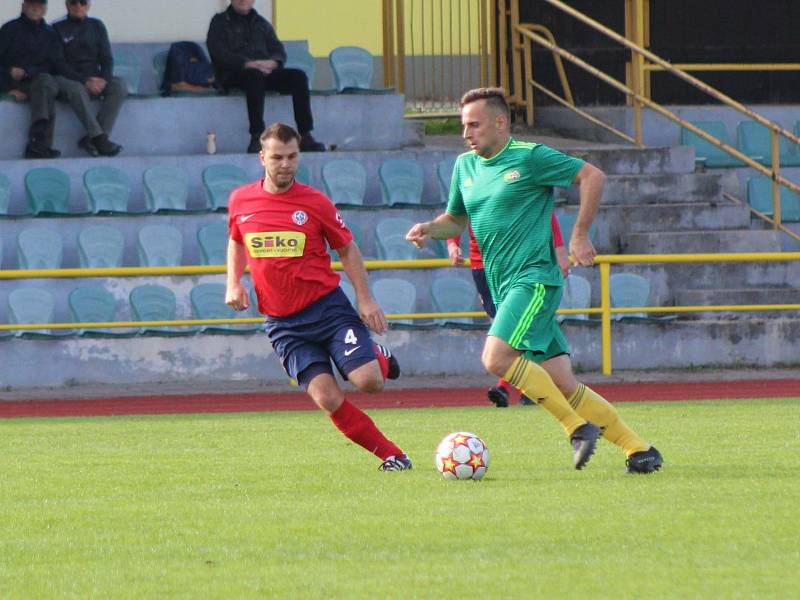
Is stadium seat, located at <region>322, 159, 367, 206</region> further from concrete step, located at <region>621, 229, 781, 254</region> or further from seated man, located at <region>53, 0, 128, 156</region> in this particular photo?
concrete step, located at <region>621, 229, 781, 254</region>

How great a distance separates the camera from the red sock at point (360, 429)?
7.93 m

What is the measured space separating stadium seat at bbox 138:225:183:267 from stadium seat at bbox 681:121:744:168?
704 centimetres

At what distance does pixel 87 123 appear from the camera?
1800 centimetres

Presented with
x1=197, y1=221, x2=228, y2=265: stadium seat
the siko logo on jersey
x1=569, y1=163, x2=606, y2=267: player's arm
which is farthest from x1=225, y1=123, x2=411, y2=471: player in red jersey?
x1=197, y1=221, x2=228, y2=265: stadium seat

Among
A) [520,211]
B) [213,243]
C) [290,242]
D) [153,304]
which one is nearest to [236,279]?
[290,242]

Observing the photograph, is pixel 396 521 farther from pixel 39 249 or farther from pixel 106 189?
pixel 106 189

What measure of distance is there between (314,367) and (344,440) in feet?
7.25

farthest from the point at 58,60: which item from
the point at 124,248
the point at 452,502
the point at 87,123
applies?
the point at 452,502

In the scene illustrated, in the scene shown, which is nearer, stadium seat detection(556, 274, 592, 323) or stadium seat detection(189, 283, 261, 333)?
stadium seat detection(189, 283, 261, 333)

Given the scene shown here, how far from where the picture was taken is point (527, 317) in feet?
24.6

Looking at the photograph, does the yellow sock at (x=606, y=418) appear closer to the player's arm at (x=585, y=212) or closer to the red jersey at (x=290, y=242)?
the player's arm at (x=585, y=212)

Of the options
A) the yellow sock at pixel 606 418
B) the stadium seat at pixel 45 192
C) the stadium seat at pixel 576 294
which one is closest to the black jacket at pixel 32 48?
the stadium seat at pixel 45 192

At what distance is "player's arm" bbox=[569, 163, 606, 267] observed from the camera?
720cm

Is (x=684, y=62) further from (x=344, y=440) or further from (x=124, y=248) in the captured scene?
(x=344, y=440)
